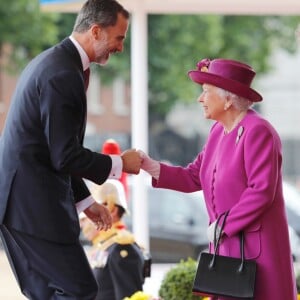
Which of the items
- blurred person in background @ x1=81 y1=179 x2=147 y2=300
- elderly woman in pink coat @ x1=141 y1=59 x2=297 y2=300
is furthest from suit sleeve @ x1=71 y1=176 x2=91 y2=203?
blurred person in background @ x1=81 y1=179 x2=147 y2=300

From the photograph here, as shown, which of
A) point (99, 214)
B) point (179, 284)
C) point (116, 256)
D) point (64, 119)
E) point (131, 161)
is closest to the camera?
point (64, 119)

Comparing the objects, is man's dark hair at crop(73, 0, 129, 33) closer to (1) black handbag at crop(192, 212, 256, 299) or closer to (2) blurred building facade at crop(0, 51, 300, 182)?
(1) black handbag at crop(192, 212, 256, 299)

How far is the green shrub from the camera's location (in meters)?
5.86

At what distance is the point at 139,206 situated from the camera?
7.77m

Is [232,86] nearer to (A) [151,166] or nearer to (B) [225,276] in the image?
(A) [151,166]

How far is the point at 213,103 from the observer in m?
4.30

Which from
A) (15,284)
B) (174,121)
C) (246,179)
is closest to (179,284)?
(246,179)

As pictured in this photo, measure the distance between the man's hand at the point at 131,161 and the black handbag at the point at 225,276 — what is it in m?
0.44

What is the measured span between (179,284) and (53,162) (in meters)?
2.09

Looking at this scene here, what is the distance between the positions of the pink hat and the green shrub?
187 centimetres

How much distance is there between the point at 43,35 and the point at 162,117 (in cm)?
862

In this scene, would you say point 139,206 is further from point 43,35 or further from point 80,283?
point 43,35

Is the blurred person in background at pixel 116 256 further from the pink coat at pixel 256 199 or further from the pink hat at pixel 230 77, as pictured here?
the pink hat at pixel 230 77

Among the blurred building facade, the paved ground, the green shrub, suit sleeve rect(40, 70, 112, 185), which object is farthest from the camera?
the blurred building facade
